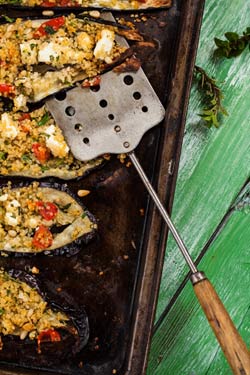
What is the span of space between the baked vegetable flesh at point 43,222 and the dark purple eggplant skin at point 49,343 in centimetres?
15

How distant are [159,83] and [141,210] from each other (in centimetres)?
58

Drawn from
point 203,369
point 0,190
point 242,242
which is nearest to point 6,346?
point 0,190

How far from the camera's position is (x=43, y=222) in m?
3.26

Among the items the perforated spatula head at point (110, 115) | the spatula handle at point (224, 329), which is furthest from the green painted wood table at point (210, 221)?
the spatula handle at point (224, 329)

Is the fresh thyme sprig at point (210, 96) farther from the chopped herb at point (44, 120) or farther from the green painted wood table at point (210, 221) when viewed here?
the chopped herb at point (44, 120)

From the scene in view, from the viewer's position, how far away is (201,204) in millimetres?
3617

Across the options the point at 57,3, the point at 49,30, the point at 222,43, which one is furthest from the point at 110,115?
the point at 222,43

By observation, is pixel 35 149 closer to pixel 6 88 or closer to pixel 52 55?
pixel 6 88

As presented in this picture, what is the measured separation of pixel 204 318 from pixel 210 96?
1079 millimetres

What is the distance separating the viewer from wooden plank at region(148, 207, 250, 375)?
3598 millimetres

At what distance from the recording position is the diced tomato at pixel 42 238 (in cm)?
325

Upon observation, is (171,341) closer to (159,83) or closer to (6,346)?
(6,346)

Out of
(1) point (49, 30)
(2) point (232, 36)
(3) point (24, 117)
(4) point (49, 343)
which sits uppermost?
(2) point (232, 36)

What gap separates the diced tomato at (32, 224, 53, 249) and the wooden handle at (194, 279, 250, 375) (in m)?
0.77
